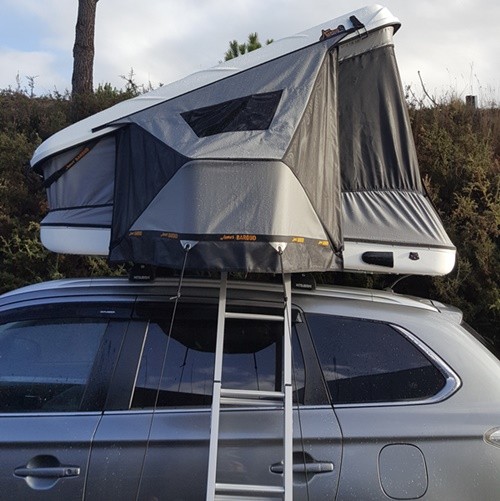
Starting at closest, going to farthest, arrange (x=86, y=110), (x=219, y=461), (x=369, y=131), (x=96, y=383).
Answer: (x=219, y=461)
(x=96, y=383)
(x=369, y=131)
(x=86, y=110)

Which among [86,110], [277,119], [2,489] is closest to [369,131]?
[277,119]

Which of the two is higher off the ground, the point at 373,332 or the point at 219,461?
the point at 373,332

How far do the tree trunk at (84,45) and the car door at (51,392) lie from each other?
23.3 feet

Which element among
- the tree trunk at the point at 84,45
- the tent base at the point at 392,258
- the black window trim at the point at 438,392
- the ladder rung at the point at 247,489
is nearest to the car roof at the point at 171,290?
the tent base at the point at 392,258

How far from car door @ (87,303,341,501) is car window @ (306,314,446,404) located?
0.30 ft

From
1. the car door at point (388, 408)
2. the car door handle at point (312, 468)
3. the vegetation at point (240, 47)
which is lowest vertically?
the car door handle at point (312, 468)

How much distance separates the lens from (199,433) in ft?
11.3

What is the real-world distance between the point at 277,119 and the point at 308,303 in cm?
94

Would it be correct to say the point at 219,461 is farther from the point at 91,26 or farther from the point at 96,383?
the point at 91,26

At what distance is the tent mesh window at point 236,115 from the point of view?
372 centimetres

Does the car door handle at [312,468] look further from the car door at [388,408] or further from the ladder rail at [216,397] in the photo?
the ladder rail at [216,397]

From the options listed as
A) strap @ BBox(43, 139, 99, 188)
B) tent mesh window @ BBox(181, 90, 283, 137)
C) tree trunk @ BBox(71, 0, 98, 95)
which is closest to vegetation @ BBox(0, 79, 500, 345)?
tree trunk @ BBox(71, 0, 98, 95)

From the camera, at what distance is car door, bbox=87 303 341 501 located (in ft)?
11.1

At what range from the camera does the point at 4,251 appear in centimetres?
727
